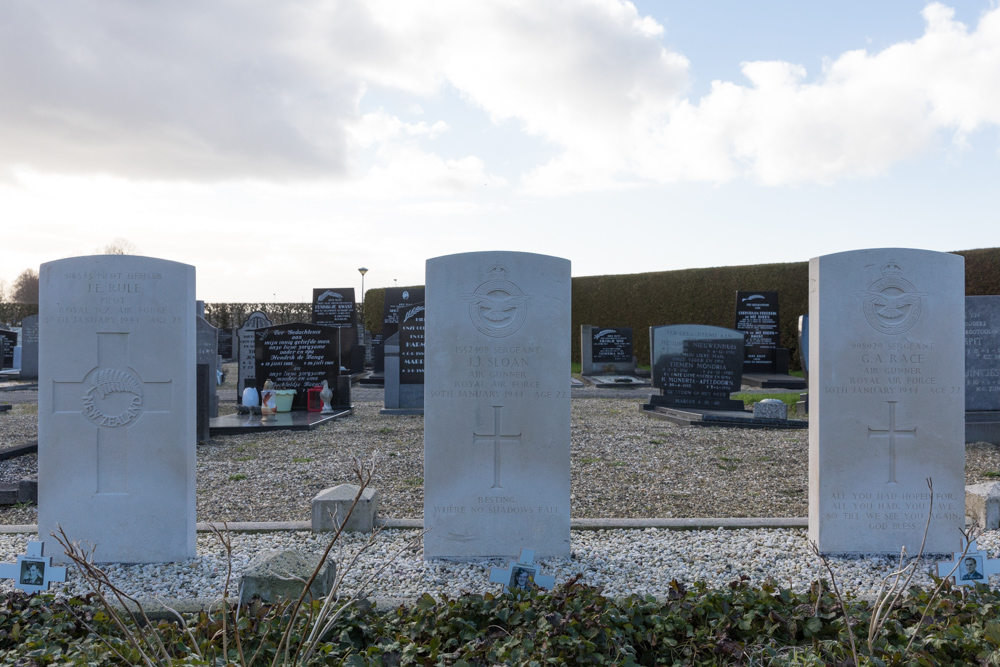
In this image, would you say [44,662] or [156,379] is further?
[156,379]

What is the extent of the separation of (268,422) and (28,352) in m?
10.9

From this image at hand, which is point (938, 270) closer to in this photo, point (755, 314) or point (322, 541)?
point (322, 541)

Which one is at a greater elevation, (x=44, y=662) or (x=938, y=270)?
(x=938, y=270)

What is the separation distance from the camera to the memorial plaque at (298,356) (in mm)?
11133

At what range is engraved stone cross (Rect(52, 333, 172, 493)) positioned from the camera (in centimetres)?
398

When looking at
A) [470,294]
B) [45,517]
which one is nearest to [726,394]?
[470,294]

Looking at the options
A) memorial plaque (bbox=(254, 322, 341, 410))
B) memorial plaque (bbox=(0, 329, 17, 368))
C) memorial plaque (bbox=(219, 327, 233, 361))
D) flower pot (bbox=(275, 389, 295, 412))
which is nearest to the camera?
flower pot (bbox=(275, 389, 295, 412))

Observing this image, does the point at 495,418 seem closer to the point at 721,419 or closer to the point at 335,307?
the point at 721,419

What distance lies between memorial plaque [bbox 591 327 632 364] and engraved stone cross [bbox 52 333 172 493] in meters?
15.2

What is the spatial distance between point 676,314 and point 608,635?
67.5 feet

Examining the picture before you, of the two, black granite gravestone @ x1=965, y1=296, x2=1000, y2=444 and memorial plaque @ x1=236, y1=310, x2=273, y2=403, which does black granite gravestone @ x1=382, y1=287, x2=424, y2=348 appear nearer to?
memorial plaque @ x1=236, y1=310, x2=273, y2=403

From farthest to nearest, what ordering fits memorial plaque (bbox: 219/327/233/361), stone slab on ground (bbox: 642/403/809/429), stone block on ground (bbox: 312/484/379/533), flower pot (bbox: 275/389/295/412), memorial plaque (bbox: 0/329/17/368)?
memorial plaque (bbox: 219/327/233/361), memorial plaque (bbox: 0/329/17/368), flower pot (bbox: 275/389/295/412), stone slab on ground (bbox: 642/403/809/429), stone block on ground (bbox: 312/484/379/533)

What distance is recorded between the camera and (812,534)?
424 centimetres

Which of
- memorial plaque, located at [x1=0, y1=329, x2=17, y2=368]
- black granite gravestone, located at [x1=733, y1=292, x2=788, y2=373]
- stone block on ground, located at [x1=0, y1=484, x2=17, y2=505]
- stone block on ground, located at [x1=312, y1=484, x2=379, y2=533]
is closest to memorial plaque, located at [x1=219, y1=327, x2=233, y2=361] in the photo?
memorial plaque, located at [x1=0, y1=329, x2=17, y2=368]
